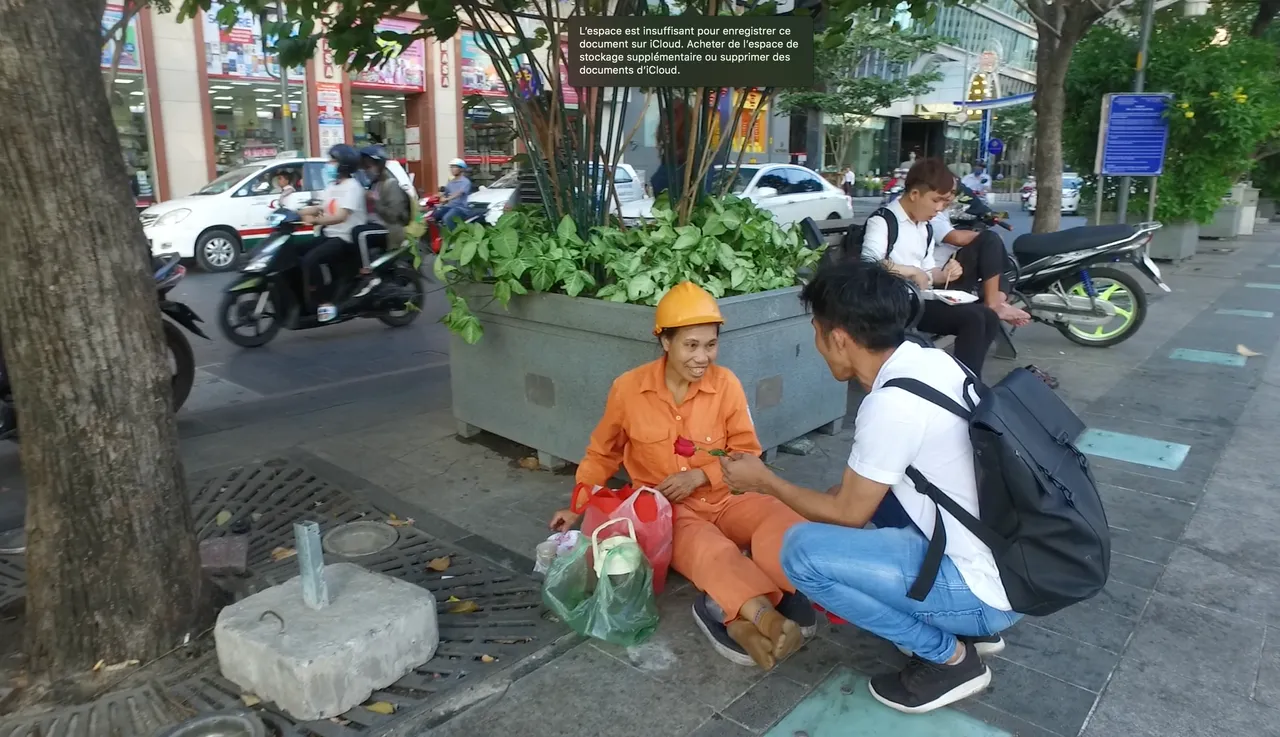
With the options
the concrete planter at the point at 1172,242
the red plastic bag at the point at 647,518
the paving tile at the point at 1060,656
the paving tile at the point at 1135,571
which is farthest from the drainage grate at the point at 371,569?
the concrete planter at the point at 1172,242

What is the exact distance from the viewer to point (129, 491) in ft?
8.69

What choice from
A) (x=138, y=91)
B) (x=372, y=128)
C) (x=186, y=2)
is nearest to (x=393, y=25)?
(x=372, y=128)

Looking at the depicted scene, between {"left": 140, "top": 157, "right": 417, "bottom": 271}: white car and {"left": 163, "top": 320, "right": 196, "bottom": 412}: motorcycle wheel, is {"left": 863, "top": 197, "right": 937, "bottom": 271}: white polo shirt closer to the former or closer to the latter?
{"left": 163, "top": 320, "right": 196, "bottom": 412}: motorcycle wheel

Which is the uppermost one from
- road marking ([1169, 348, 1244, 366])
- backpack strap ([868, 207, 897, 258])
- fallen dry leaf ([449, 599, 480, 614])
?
backpack strap ([868, 207, 897, 258])

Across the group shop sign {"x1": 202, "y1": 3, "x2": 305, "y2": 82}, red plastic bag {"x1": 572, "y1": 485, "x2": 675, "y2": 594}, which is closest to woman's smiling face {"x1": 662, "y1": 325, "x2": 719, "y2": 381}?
red plastic bag {"x1": 572, "y1": 485, "x2": 675, "y2": 594}

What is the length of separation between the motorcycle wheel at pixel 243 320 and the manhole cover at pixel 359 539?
4206mm

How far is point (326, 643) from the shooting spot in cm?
252

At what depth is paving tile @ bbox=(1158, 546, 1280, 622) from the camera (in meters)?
3.17

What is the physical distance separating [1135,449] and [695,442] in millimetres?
2975

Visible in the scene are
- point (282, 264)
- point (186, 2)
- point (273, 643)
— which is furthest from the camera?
point (282, 264)

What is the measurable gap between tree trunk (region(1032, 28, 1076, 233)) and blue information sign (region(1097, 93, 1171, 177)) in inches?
30.2

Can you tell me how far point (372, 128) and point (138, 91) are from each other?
5309 millimetres

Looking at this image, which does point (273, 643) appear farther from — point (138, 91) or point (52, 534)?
point (138, 91)

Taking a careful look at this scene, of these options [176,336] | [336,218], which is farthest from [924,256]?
[336,218]
